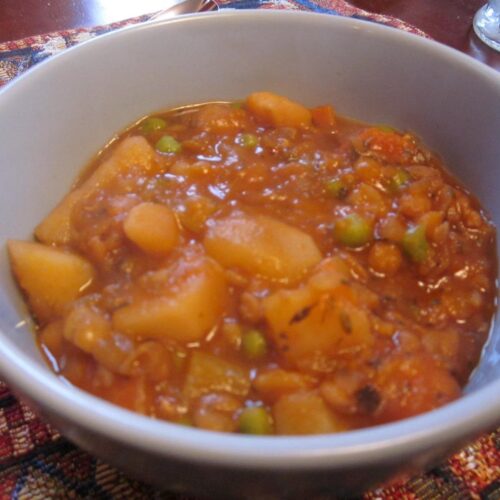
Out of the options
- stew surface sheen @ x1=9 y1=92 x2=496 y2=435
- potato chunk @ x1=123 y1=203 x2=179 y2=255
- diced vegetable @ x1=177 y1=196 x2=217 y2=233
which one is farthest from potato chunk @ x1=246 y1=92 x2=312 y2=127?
potato chunk @ x1=123 y1=203 x2=179 y2=255

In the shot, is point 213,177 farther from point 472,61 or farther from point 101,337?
point 472,61

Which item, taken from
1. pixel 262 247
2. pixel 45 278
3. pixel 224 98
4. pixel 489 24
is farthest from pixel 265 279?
pixel 489 24

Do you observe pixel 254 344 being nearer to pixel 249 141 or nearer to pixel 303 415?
pixel 303 415

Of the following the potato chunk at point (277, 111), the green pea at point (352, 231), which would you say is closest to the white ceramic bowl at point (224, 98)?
the potato chunk at point (277, 111)

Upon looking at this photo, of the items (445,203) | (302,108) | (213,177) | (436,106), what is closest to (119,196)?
(213,177)

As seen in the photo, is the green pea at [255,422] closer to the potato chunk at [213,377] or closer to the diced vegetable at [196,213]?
the potato chunk at [213,377]

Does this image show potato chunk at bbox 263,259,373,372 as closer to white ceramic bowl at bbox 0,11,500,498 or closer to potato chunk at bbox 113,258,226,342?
potato chunk at bbox 113,258,226,342
